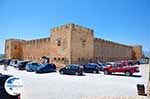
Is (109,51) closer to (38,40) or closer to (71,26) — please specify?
(38,40)

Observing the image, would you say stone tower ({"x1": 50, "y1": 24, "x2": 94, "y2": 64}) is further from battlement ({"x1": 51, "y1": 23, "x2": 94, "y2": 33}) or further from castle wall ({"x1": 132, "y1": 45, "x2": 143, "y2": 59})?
castle wall ({"x1": 132, "y1": 45, "x2": 143, "y2": 59})

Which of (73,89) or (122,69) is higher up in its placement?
(122,69)

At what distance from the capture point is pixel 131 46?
65.6m

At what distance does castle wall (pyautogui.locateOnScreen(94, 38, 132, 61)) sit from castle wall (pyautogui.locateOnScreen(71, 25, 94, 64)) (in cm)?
259

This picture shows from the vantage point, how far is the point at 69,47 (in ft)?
114

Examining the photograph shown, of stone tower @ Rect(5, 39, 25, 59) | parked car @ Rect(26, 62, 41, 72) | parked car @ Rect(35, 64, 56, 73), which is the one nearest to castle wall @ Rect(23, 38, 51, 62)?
stone tower @ Rect(5, 39, 25, 59)

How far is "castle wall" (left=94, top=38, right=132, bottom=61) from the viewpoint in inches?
1636

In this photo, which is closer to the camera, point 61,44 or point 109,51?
point 61,44

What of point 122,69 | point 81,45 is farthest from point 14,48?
point 122,69

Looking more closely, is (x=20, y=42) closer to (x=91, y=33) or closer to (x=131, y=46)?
(x=91, y=33)

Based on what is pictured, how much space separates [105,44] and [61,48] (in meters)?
12.0

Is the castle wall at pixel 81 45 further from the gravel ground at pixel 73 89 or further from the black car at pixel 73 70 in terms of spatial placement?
the gravel ground at pixel 73 89

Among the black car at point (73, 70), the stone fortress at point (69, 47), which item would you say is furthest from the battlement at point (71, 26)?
the black car at point (73, 70)

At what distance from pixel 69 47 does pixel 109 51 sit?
49.2 ft
